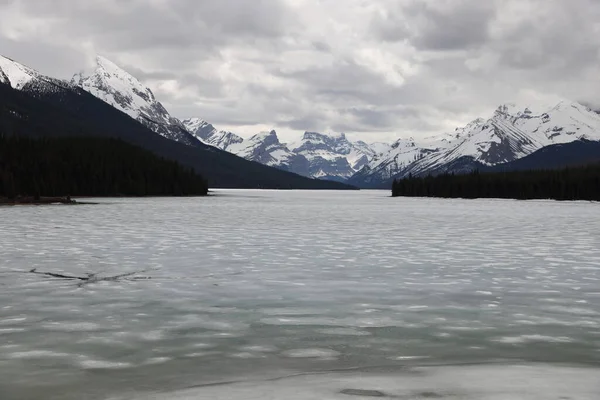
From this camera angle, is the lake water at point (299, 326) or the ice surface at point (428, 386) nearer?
the ice surface at point (428, 386)

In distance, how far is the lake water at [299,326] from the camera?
37.7ft

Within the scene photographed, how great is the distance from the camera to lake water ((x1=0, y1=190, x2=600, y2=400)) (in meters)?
11.5

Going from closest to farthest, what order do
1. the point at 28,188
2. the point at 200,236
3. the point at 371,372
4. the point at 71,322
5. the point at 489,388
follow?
the point at 489,388, the point at 371,372, the point at 71,322, the point at 200,236, the point at 28,188

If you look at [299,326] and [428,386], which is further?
[299,326]

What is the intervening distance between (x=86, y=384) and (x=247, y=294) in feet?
33.2

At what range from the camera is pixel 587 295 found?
21594mm

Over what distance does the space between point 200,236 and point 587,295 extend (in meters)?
30.6

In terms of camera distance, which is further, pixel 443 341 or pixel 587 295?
pixel 587 295

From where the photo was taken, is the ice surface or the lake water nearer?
the ice surface

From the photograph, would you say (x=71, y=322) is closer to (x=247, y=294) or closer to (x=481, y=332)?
(x=247, y=294)

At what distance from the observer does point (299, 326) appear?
54.4 feet

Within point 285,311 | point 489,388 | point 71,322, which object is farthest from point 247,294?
point 489,388

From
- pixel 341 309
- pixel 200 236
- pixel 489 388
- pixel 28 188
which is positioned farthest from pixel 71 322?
pixel 28 188

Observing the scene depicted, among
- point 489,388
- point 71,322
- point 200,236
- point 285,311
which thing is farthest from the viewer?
point 200,236
